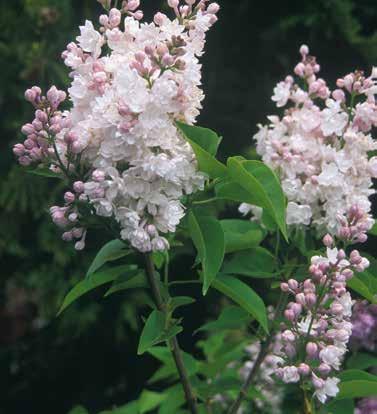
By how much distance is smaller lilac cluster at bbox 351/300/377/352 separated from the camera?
2074 millimetres

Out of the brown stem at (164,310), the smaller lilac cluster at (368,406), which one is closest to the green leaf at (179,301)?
the brown stem at (164,310)

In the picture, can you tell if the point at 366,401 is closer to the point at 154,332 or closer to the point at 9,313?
the point at 154,332

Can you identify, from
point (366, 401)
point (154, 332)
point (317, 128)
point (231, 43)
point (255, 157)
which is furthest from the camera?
point (231, 43)

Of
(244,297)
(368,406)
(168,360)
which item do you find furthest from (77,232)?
(368,406)

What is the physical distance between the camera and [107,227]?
5.26ft

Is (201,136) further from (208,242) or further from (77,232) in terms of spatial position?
(77,232)

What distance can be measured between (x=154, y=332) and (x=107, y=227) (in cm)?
24

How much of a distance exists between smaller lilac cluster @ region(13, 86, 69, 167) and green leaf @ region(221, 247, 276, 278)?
0.46 metres

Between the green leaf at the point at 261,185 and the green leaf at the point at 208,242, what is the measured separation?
0.09 metres

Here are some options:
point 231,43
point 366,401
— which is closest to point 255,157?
point 231,43

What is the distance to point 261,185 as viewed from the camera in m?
1.50

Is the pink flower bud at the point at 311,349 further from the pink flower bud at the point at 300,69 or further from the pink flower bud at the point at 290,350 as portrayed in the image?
the pink flower bud at the point at 300,69

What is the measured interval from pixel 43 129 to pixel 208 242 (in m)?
0.40

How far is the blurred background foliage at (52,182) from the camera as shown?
3641 millimetres
